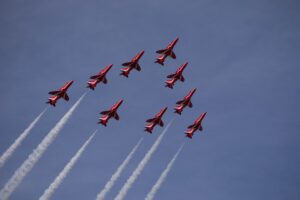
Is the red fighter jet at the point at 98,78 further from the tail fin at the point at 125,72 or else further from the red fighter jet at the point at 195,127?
the red fighter jet at the point at 195,127

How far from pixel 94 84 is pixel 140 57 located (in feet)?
48.1

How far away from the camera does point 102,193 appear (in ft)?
430

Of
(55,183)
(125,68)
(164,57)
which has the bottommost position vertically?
(55,183)

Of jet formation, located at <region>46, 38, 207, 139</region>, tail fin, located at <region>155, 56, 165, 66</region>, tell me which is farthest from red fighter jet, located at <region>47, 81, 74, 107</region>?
Result: tail fin, located at <region>155, 56, 165, 66</region>

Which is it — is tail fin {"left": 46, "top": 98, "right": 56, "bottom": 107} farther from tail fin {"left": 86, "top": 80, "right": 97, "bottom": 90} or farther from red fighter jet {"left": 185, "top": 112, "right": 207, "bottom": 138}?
red fighter jet {"left": 185, "top": 112, "right": 207, "bottom": 138}

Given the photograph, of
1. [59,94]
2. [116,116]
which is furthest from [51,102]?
[116,116]

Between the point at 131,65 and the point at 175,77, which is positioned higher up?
the point at 175,77

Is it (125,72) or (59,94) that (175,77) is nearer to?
(125,72)

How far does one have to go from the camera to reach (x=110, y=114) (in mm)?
140625

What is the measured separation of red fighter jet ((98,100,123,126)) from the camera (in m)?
139

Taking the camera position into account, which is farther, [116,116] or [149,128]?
[149,128]

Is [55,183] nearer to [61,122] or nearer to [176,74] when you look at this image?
[61,122]

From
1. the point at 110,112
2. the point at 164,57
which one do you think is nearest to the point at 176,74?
the point at 164,57

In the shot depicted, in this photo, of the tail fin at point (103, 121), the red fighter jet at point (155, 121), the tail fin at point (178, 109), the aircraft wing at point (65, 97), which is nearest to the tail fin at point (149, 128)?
the red fighter jet at point (155, 121)
